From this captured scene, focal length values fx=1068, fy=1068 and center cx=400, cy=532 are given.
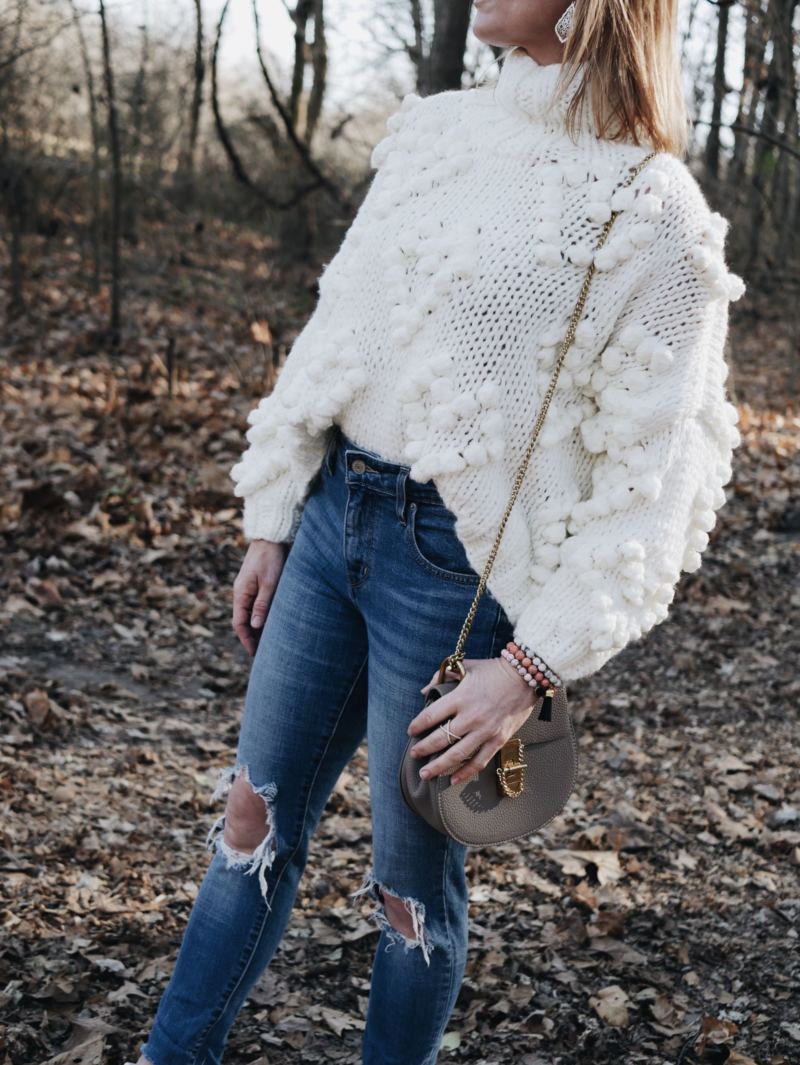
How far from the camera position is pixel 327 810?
150 inches

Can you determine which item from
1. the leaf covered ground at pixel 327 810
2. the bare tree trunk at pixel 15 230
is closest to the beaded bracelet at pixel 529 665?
the leaf covered ground at pixel 327 810

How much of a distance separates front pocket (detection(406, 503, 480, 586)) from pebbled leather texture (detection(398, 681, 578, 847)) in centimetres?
20

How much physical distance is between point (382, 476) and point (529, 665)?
42 centimetres

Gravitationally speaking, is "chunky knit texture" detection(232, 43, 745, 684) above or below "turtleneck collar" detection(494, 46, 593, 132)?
below

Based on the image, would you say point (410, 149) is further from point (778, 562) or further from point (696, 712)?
point (778, 562)

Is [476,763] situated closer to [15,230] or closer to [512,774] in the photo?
[512,774]

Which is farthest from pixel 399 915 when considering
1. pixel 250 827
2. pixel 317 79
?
pixel 317 79

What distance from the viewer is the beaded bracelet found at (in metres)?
1.75

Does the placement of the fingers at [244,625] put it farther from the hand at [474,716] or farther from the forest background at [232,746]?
the forest background at [232,746]

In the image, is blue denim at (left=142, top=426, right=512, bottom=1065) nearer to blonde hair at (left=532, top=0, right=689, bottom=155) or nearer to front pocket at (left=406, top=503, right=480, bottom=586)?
front pocket at (left=406, top=503, right=480, bottom=586)

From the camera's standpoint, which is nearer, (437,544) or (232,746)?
(437,544)

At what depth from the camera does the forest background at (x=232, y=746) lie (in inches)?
110

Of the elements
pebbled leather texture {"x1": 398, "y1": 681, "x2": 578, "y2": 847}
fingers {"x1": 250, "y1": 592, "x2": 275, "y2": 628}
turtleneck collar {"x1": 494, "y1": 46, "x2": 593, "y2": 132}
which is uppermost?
turtleneck collar {"x1": 494, "y1": 46, "x2": 593, "y2": 132}

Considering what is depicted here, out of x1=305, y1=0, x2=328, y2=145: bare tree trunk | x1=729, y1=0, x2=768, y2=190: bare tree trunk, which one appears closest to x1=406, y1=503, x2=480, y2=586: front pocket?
x1=729, y1=0, x2=768, y2=190: bare tree trunk
